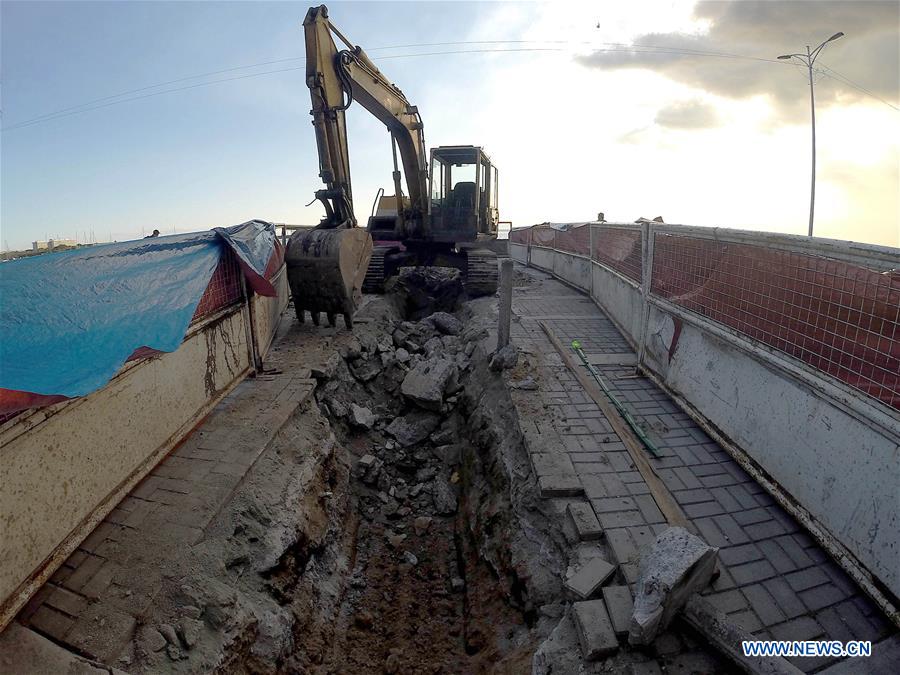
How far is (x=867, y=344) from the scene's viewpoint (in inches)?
116

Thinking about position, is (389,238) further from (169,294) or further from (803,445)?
(803,445)

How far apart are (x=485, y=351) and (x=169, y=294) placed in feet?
13.9

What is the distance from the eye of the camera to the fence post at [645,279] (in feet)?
20.8

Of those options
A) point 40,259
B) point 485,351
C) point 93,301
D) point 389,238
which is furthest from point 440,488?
point 389,238

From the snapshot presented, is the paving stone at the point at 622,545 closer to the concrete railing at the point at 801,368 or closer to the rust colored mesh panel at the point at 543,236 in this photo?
the concrete railing at the point at 801,368

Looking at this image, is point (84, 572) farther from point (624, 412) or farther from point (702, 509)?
point (624, 412)

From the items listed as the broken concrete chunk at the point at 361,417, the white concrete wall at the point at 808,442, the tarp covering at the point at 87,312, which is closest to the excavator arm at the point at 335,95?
the broken concrete chunk at the point at 361,417

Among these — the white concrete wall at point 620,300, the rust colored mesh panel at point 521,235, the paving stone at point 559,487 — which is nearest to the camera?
the paving stone at point 559,487

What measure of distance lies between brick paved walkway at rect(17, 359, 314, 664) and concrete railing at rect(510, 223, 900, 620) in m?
4.39

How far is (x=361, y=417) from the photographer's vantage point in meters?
5.95

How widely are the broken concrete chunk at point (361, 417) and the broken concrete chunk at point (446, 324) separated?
10.2 ft

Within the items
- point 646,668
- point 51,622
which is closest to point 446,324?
point 646,668

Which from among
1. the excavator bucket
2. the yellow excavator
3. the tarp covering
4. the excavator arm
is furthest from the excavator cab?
the tarp covering

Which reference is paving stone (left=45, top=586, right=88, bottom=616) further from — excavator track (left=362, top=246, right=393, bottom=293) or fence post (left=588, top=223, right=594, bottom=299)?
fence post (left=588, top=223, right=594, bottom=299)
